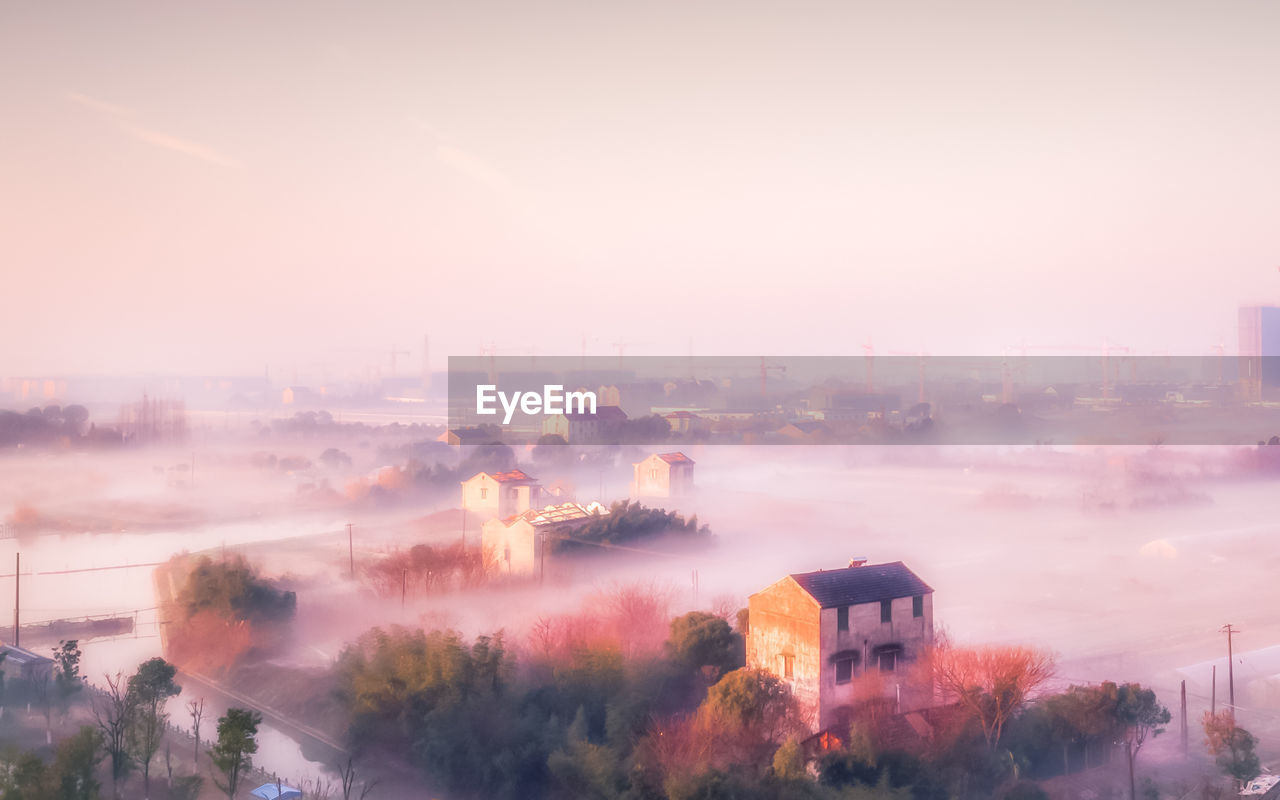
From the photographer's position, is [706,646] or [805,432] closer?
[706,646]

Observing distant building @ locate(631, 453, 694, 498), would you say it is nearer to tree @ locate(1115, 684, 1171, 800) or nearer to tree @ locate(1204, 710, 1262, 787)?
tree @ locate(1115, 684, 1171, 800)

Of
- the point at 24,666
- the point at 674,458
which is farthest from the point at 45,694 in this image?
the point at 674,458

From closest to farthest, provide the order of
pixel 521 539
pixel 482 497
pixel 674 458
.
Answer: pixel 521 539
pixel 482 497
pixel 674 458

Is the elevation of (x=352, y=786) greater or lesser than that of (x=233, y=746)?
lesser

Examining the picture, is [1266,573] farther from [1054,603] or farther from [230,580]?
[230,580]

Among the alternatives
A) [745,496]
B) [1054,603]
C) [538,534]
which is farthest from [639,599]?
[745,496]

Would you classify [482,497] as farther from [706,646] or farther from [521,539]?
[706,646]

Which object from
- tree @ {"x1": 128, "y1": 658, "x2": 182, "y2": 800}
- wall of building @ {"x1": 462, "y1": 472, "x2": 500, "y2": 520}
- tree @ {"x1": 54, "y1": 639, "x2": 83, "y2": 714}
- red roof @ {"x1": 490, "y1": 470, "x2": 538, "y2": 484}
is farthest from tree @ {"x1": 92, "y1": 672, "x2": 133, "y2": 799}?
red roof @ {"x1": 490, "y1": 470, "x2": 538, "y2": 484}

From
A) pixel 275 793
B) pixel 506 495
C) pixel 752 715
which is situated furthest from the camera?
pixel 506 495
